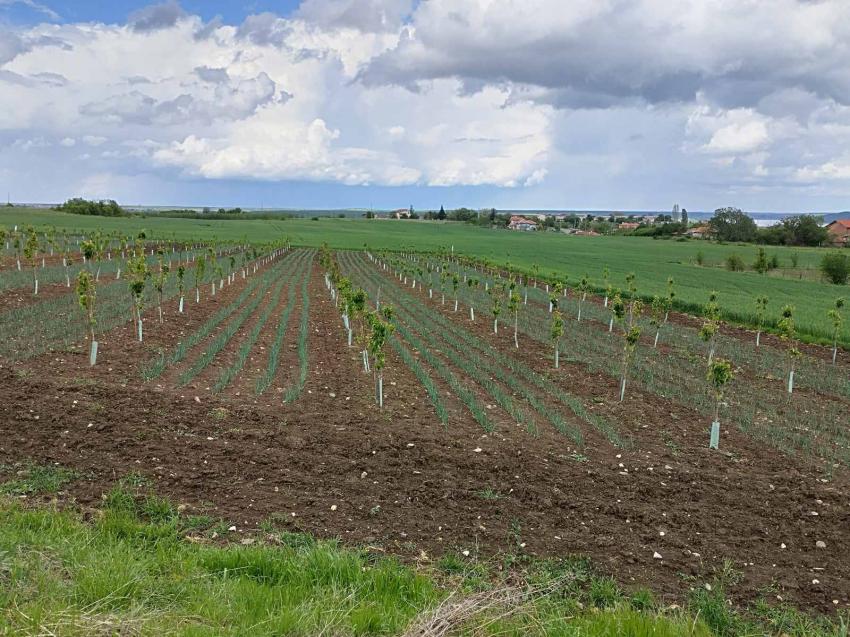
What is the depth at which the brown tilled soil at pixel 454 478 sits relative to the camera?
6023 millimetres

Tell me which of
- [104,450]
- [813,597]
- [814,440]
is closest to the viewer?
[813,597]

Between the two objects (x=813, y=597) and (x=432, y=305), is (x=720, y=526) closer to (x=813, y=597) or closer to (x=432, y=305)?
(x=813, y=597)

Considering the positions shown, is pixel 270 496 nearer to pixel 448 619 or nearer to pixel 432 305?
pixel 448 619

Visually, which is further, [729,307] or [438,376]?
[729,307]

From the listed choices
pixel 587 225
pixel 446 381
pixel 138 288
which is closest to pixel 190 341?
pixel 138 288

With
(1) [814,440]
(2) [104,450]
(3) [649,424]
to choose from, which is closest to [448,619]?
(2) [104,450]

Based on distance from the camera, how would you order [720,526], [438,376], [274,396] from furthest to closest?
[438,376] → [274,396] → [720,526]

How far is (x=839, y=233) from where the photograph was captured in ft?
339

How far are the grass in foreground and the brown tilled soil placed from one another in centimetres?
41

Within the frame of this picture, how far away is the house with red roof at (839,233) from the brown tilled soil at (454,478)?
97605 mm

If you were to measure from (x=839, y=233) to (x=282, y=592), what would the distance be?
12316 cm

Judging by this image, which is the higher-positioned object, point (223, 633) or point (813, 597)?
point (223, 633)

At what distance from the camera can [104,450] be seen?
7.80 m

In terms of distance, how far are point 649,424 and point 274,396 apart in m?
6.77
